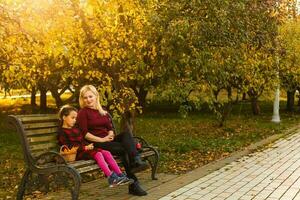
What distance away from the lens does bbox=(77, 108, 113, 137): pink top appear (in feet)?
23.5

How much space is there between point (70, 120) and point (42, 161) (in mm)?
777

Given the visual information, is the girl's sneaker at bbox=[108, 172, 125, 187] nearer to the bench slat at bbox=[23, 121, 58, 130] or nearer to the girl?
the girl

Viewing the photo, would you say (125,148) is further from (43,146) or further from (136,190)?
(43,146)

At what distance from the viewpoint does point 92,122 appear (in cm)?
724

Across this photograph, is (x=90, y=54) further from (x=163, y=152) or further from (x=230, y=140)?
(x=230, y=140)

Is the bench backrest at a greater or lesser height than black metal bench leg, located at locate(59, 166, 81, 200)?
greater

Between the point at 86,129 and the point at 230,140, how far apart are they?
27.0 feet

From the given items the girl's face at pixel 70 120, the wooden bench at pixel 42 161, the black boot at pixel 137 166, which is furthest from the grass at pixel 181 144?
the black boot at pixel 137 166

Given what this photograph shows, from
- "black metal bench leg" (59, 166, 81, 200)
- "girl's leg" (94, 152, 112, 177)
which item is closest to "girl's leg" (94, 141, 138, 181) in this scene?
"girl's leg" (94, 152, 112, 177)

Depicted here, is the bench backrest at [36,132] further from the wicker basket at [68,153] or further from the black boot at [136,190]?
the black boot at [136,190]

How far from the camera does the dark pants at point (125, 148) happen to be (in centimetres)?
710

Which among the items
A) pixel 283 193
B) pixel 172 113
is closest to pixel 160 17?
pixel 283 193

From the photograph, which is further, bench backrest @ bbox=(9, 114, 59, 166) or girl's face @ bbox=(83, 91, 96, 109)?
girl's face @ bbox=(83, 91, 96, 109)

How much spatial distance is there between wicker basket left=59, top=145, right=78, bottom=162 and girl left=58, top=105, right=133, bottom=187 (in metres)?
0.06
